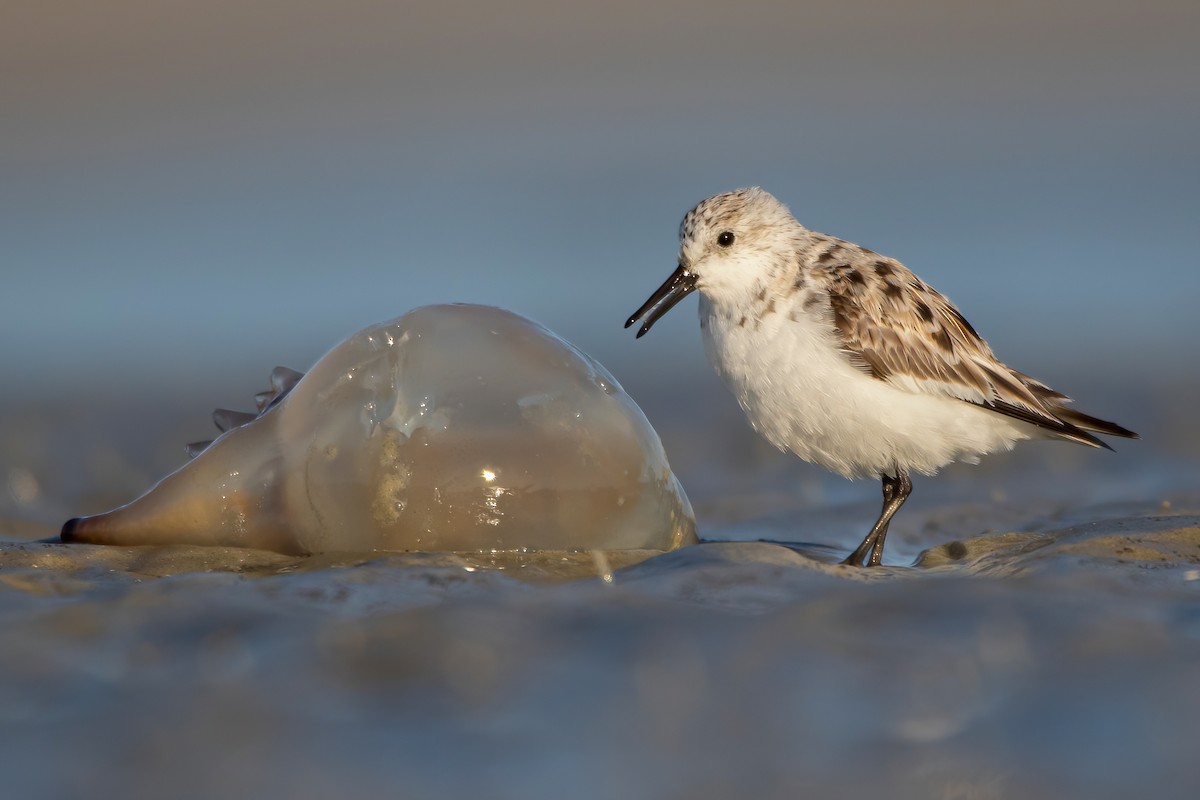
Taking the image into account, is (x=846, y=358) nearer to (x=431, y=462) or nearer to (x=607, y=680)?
(x=431, y=462)

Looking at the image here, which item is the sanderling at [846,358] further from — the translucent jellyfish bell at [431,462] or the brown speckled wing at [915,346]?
the translucent jellyfish bell at [431,462]

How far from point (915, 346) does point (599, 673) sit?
2.80 m

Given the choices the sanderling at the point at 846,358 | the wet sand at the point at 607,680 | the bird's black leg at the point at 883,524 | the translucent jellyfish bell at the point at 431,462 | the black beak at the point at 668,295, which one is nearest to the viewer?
the wet sand at the point at 607,680

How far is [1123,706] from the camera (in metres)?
3.25

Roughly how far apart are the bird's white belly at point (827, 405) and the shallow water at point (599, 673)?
0.99 m

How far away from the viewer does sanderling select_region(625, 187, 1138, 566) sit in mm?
5547

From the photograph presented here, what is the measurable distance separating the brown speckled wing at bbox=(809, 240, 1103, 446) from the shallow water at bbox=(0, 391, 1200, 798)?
1.12 meters

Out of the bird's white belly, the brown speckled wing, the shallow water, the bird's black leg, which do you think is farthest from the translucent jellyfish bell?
the brown speckled wing

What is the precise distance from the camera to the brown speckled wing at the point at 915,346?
564cm

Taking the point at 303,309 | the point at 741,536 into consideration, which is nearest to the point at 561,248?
the point at 303,309

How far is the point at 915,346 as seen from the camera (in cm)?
576

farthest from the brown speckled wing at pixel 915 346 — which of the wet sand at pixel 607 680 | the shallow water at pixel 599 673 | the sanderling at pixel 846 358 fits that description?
the wet sand at pixel 607 680

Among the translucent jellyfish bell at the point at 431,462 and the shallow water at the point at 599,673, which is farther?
the translucent jellyfish bell at the point at 431,462

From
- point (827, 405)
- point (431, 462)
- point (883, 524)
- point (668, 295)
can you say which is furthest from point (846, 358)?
point (431, 462)
